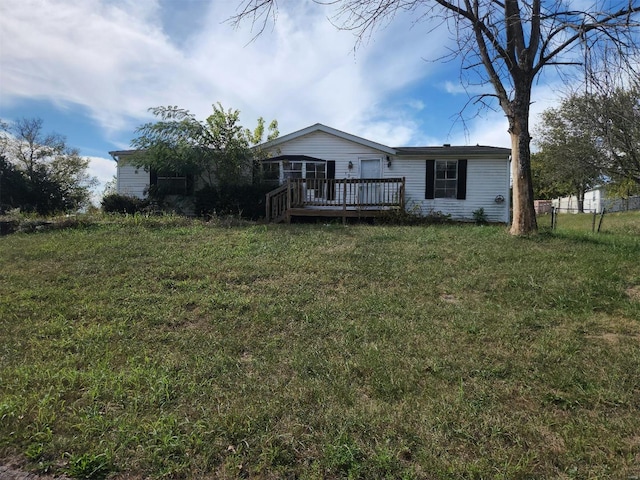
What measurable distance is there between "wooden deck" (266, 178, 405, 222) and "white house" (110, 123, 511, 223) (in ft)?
1.94

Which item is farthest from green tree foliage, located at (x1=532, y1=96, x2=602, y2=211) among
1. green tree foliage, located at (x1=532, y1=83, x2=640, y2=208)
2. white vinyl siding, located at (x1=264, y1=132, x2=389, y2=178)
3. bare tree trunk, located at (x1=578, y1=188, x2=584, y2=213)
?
bare tree trunk, located at (x1=578, y1=188, x2=584, y2=213)

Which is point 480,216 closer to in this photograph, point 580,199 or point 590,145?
point 590,145

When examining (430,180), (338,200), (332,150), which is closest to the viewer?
(338,200)

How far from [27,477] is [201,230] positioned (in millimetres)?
7442

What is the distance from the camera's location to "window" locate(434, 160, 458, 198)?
1448cm

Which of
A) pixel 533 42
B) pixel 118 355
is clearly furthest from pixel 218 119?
pixel 118 355

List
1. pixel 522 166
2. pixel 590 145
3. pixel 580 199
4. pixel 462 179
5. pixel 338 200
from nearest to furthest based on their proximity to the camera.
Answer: pixel 522 166 < pixel 338 200 < pixel 462 179 < pixel 590 145 < pixel 580 199

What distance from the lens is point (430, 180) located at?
14.5m

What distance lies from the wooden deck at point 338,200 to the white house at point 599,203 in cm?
2506

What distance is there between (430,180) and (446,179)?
576 mm

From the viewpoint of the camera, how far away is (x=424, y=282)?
5.35 m

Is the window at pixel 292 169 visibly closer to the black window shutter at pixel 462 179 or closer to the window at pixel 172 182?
the window at pixel 172 182

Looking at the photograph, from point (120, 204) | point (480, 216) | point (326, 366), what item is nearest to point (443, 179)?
point (480, 216)

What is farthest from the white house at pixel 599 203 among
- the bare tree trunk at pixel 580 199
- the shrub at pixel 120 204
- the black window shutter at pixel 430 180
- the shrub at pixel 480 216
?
the shrub at pixel 120 204
